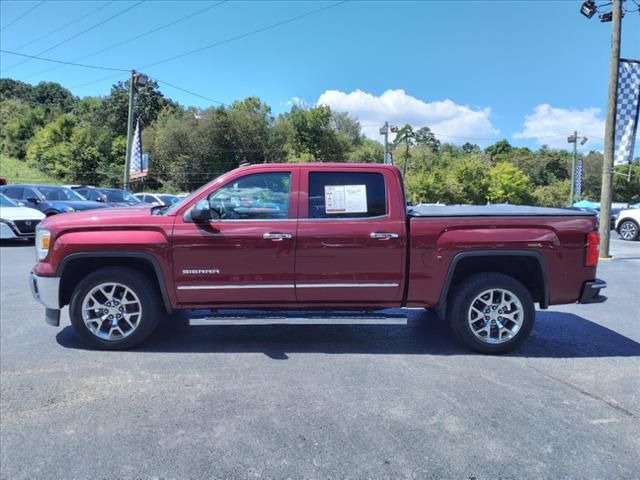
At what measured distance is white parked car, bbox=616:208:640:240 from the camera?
1577 centimetres

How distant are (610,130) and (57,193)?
54.8 ft

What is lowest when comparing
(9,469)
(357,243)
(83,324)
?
(9,469)

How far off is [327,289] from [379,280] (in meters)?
0.52

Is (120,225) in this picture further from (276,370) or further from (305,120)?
(305,120)

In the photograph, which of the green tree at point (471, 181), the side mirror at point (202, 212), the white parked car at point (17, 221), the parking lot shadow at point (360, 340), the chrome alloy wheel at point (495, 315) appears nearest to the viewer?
the side mirror at point (202, 212)

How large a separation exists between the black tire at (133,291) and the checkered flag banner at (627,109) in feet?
38.7

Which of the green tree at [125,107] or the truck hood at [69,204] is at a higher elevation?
the green tree at [125,107]

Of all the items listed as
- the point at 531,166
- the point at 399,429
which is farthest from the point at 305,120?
the point at 399,429

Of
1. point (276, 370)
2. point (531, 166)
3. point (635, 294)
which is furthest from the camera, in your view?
point (531, 166)

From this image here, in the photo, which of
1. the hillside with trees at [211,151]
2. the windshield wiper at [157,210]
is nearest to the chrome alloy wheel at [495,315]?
the windshield wiper at [157,210]

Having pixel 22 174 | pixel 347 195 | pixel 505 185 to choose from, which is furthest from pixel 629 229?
pixel 22 174

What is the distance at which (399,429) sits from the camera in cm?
327

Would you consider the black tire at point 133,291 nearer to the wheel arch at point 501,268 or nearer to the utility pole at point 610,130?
the wheel arch at point 501,268

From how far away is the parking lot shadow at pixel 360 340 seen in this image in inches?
193
